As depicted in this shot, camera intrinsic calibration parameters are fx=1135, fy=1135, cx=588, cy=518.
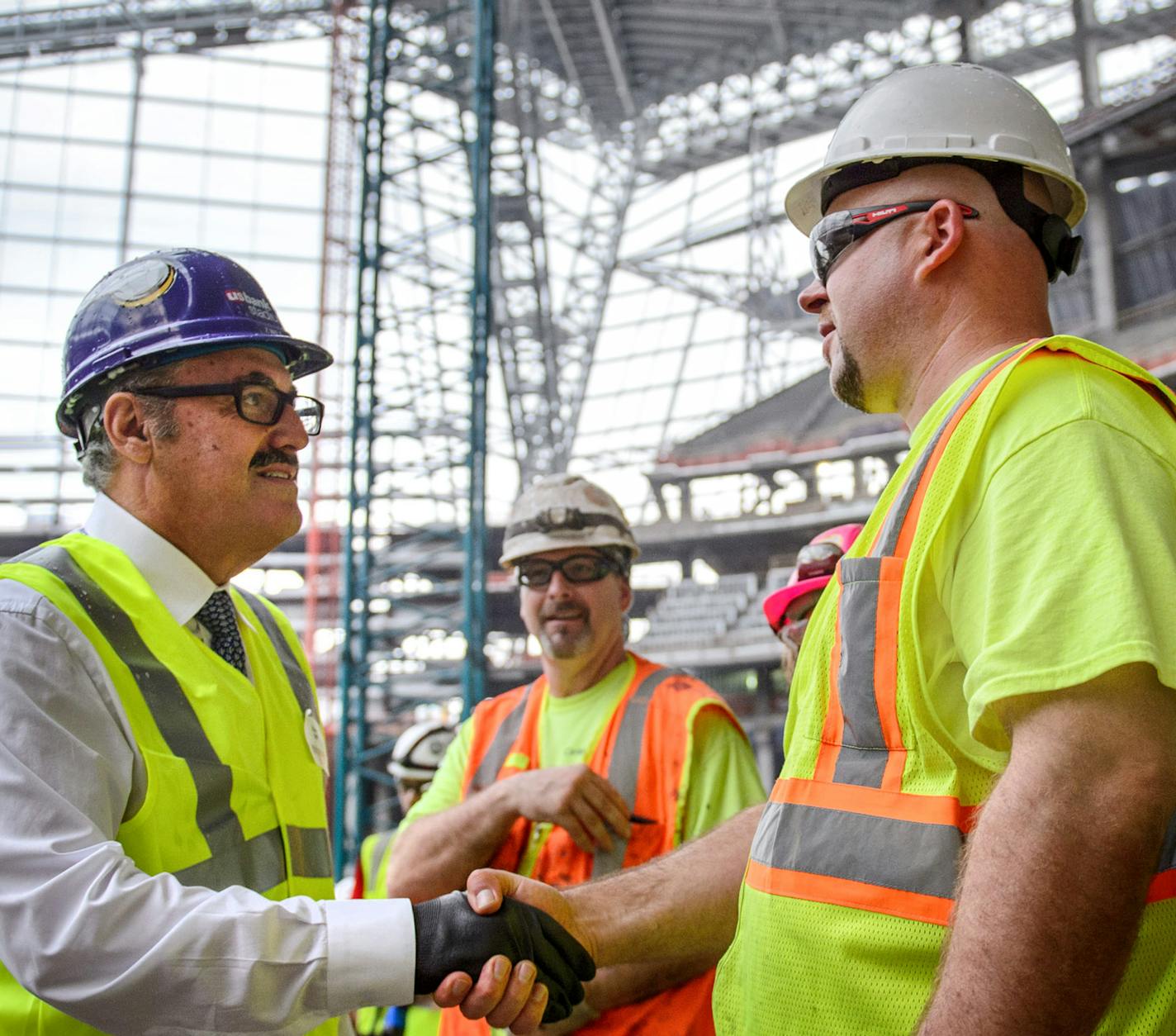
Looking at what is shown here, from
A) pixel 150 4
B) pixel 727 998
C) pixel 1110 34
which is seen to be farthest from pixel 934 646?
pixel 150 4

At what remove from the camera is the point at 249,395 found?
7.85ft

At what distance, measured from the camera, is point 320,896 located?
2.31 m

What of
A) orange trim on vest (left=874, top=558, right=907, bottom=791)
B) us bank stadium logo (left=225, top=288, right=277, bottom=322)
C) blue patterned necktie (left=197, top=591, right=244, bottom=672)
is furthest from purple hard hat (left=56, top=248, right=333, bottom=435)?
orange trim on vest (left=874, top=558, right=907, bottom=791)

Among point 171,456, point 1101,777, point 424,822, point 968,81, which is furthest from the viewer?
point 424,822

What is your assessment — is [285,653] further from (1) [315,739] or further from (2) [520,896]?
(2) [520,896]

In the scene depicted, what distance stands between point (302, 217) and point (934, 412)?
98.6 feet

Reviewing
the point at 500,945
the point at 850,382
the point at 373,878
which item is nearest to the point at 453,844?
the point at 500,945

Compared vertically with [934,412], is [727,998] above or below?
below

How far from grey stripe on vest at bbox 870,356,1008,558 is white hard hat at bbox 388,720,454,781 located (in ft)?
17.1

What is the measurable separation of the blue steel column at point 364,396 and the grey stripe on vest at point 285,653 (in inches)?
589

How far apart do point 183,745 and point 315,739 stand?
0.57 metres

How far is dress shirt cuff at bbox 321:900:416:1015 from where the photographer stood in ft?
5.70

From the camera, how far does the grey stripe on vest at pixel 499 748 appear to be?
3.41 metres

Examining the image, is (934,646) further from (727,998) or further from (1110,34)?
(1110,34)
